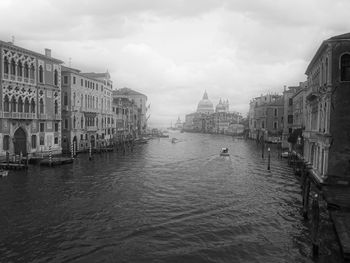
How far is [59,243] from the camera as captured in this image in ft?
48.6

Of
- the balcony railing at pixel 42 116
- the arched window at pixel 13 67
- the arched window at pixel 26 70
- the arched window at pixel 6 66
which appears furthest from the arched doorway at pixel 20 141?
the arched window at pixel 6 66

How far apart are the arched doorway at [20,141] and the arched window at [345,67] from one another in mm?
34463

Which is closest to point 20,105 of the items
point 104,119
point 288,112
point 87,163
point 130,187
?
point 87,163

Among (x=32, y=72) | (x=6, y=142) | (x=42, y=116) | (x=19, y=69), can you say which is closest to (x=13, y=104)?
(x=19, y=69)

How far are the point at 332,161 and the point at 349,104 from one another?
4.12m

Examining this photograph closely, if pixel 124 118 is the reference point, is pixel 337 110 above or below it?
Result: below

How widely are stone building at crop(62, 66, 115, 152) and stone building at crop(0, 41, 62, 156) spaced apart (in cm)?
530

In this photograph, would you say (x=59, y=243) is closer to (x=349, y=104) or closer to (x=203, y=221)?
(x=203, y=221)

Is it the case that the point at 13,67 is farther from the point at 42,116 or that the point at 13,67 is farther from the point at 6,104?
the point at 42,116

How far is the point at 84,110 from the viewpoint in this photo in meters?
54.7

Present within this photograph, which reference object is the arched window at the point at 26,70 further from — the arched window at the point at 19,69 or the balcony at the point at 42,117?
the balcony at the point at 42,117

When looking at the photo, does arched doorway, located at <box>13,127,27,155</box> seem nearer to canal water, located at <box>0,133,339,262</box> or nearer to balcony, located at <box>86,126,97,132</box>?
canal water, located at <box>0,133,339,262</box>

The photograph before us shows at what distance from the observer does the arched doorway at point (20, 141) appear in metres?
38.0

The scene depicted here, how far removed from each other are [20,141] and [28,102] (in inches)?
192
